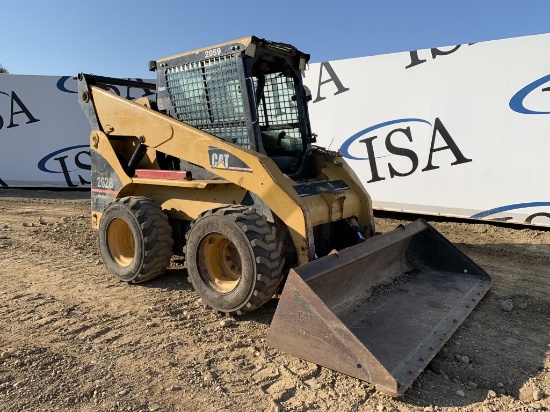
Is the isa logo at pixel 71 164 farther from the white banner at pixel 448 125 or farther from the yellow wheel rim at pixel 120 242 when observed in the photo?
the yellow wheel rim at pixel 120 242

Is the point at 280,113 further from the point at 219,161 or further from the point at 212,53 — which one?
the point at 219,161

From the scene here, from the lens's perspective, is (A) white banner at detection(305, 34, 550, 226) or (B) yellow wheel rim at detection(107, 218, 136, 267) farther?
(A) white banner at detection(305, 34, 550, 226)

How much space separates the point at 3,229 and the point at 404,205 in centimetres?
716

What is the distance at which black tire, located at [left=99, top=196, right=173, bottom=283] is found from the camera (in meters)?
4.73

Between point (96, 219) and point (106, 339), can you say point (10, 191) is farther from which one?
point (106, 339)

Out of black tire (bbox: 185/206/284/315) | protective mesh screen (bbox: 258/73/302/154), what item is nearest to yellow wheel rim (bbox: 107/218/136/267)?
black tire (bbox: 185/206/284/315)

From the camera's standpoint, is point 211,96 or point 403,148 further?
point 403,148

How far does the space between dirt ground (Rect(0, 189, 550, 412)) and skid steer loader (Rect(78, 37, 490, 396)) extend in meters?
0.17

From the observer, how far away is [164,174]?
4.79 meters

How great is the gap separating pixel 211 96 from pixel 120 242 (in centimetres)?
204

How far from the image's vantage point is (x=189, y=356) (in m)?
3.39

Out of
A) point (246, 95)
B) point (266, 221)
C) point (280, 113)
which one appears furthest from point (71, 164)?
point (266, 221)

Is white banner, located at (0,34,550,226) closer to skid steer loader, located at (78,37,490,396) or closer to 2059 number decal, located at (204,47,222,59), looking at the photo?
skid steer loader, located at (78,37,490,396)

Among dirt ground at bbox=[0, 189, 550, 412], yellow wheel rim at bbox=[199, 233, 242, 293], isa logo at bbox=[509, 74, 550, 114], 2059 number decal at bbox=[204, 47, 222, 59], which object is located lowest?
dirt ground at bbox=[0, 189, 550, 412]
